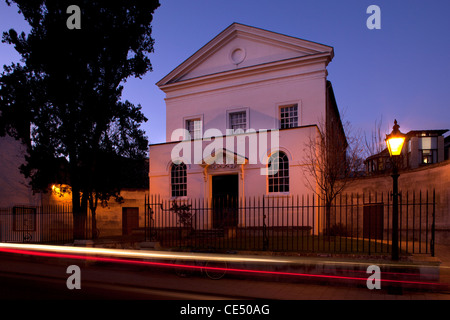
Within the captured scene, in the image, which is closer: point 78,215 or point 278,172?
point 78,215

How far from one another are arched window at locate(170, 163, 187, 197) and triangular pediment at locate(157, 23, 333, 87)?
20.6ft

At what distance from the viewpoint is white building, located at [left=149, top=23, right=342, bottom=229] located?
1661cm

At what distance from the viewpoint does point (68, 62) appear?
48.6 feet

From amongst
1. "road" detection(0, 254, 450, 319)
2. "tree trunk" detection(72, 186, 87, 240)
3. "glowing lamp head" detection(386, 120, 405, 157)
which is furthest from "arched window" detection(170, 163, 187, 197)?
"glowing lamp head" detection(386, 120, 405, 157)

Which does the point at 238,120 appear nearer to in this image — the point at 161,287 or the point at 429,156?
the point at 161,287

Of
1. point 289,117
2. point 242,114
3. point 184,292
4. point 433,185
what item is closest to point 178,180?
point 242,114

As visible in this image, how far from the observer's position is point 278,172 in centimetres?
1655

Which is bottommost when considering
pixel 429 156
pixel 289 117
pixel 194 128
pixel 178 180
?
pixel 178 180

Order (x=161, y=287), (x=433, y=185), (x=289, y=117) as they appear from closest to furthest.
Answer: (x=161, y=287)
(x=433, y=185)
(x=289, y=117)

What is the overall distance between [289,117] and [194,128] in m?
6.20

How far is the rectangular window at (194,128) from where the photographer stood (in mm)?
20284

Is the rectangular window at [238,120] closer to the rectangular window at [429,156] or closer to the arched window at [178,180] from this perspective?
the arched window at [178,180]

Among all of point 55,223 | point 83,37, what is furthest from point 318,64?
point 55,223
